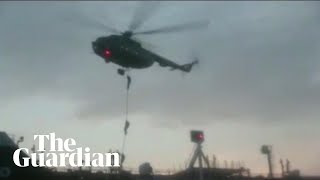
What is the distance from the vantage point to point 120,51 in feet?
127

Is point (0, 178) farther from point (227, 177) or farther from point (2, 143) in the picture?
point (227, 177)

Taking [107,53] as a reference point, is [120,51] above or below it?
above

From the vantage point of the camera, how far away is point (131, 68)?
39844 mm

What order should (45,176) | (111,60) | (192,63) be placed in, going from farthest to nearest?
(192,63)
(45,176)
(111,60)

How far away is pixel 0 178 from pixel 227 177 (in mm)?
32856

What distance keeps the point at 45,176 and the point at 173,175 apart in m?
21.6

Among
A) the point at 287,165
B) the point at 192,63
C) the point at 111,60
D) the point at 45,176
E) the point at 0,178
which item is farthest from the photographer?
the point at 287,165

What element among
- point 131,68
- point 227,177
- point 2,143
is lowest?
point 227,177

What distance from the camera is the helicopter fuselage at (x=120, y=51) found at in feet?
127

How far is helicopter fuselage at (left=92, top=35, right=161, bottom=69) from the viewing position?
38.7 metres

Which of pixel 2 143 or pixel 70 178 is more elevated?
pixel 2 143

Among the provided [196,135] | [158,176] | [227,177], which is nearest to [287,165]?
[227,177]

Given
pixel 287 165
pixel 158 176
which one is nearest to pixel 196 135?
pixel 158 176

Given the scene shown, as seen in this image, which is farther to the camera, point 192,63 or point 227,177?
point 227,177
